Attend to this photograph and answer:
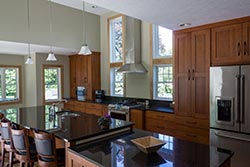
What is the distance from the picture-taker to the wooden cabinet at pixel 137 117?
4485mm

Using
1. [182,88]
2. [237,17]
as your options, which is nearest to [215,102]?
[182,88]

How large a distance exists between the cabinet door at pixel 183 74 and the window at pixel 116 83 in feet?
8.05

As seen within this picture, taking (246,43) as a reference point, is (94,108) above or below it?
below

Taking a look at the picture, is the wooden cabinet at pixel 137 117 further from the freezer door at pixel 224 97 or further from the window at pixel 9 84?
the window at pixel 9 84

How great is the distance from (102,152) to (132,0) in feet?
5.57

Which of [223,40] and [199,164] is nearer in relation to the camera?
[199,164]

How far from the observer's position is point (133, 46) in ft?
16.7

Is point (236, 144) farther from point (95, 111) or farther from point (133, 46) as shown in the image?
point (95, 111)

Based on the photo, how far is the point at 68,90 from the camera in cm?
733

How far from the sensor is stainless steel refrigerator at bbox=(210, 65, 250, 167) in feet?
9.18

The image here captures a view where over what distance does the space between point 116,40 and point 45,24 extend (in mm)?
2048

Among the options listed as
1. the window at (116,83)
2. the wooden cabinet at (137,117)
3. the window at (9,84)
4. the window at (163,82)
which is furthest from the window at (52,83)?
the window at (163,82)

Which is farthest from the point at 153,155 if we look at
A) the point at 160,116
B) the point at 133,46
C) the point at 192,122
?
the point at 133,46

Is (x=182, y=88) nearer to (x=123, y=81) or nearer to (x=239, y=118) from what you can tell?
(x=239, y=118)
